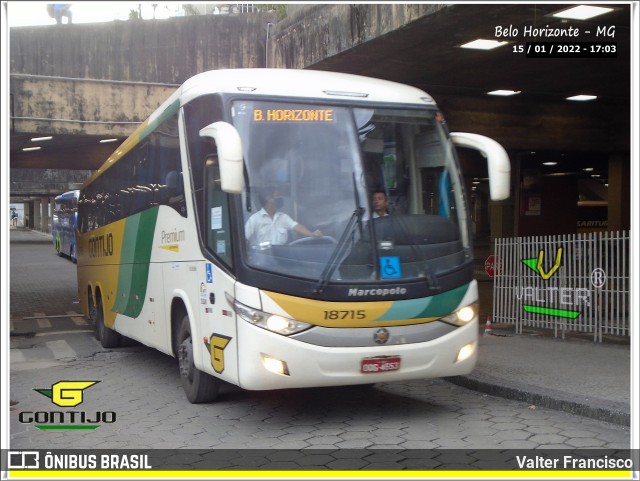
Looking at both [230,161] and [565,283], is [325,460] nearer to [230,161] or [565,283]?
[230,161]

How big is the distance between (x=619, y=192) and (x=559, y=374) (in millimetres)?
17958

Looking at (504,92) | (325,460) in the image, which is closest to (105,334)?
(325,460)

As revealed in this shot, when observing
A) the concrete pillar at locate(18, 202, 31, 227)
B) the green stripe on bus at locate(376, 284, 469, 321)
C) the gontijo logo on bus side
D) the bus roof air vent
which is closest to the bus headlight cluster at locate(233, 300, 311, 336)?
the green stripe on bus at locate(376, 284, 469, 321)

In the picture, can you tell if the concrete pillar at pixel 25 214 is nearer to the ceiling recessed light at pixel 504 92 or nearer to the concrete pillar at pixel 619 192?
the concrete pillar at pixel 619 192

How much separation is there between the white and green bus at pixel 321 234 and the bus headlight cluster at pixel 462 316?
2cm

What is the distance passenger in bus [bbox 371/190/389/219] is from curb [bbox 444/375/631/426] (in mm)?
2616

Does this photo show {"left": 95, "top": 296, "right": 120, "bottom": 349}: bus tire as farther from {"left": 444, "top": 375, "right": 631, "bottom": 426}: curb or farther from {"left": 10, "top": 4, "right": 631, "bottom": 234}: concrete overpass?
{"left": 444, "top": 375, "right": 631, "bottom": 426}: curb

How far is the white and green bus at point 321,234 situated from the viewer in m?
6.74

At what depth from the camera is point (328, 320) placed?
6730 mm

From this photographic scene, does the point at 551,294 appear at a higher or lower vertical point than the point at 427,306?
lower

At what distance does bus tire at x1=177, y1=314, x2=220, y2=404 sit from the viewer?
8.16 meters

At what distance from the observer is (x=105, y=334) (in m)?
13.3

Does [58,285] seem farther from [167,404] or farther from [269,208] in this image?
[269,208]

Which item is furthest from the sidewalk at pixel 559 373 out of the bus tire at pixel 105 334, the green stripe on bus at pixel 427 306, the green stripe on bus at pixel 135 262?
the bus tire at pixel 105 334
